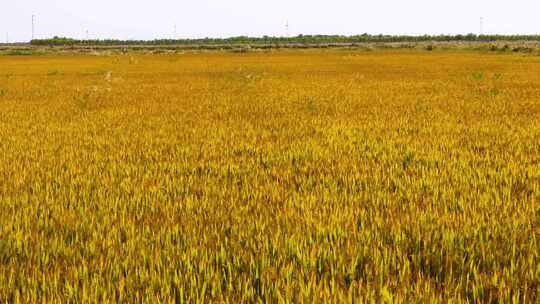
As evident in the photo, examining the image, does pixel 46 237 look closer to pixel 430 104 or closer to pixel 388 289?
pixel 388 289

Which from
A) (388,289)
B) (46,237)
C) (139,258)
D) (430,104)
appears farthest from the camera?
(430,104)

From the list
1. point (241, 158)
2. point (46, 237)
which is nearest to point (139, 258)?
point (46, 237)

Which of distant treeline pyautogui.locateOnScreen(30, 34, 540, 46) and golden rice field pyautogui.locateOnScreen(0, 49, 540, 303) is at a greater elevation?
distant treeline pyautogui.locateOnScreen(30, 34, 540, 46)

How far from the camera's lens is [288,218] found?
409 centimetres

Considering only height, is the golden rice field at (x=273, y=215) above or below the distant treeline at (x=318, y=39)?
below

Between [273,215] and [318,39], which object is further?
[318,39]

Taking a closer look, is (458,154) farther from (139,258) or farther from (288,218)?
(139,258)

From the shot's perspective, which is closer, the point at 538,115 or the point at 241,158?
the point at 241,158

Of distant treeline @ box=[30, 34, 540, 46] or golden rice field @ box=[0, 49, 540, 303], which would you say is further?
distant treeline @ box=[30, 34, 540, 46]

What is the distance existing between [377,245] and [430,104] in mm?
11967

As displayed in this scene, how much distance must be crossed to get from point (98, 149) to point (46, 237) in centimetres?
445

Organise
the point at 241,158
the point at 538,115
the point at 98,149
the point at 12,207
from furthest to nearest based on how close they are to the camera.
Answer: the point at 538,115 → the point at 98,149 → the point at 241,158 → the point at 12,207

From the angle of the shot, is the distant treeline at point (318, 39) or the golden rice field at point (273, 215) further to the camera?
the distant treeline at point (318, 39)

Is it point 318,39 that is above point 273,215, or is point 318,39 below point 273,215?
above
